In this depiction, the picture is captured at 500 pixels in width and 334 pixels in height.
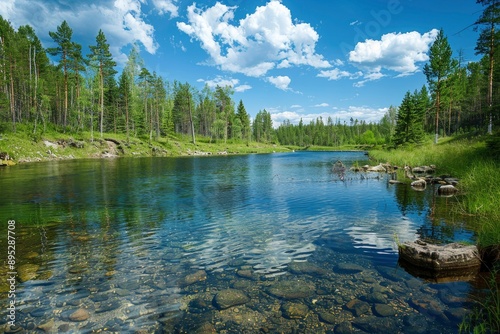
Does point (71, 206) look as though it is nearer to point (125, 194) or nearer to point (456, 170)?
point (125, 194)

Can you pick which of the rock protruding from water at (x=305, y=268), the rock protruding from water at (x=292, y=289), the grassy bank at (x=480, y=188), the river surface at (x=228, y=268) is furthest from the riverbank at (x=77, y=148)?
the grassy bank at (x=480, y=188)

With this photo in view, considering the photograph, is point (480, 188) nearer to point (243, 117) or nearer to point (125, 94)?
point (125, 94)

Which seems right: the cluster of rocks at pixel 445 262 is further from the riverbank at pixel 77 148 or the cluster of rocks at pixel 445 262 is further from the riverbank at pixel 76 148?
the riverbank at pixel 77 148

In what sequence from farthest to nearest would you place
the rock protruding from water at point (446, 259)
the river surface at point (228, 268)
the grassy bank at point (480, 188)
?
the grassy bank at point (480, 188)
the rock protruding from water at point (446, 259)
the river surface at point (228, 268)

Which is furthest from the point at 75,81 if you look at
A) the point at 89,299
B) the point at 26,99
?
the point at 89,299

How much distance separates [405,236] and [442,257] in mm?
2981

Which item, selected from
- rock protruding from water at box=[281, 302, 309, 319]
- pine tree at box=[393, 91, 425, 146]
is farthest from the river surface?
pine tree at box=[393, 91, 425, 146]

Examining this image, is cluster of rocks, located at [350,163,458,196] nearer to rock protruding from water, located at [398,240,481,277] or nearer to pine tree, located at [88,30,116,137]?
rock protruding from water, located at [398,240,481,277]

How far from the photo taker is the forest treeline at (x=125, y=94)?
155 feet

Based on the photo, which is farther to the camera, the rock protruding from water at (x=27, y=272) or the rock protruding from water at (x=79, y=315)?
the rock protruding from water at (x=27, y=272)

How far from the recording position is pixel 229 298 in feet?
20.1

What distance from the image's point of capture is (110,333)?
498cm

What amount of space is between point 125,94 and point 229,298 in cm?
7775

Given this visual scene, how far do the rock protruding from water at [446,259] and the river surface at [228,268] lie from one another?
0.56m
